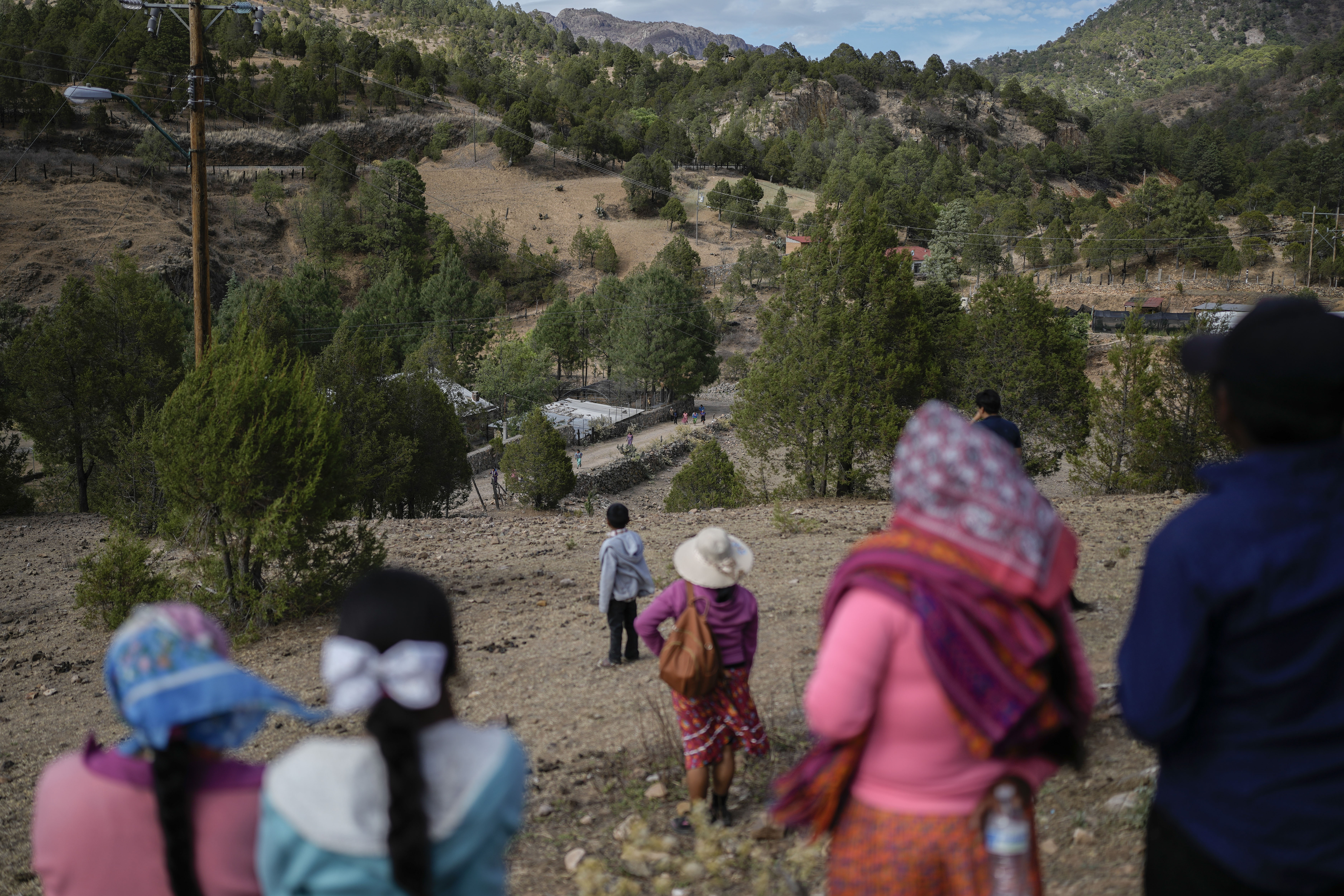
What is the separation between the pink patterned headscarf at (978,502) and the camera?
169 centimetres

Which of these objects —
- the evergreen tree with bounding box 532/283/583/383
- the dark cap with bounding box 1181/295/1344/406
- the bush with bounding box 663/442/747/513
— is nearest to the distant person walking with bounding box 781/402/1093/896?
the dark cap with bounding box 1181/295/1344/406

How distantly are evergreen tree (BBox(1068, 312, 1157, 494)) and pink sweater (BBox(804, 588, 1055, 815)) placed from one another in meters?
16.6

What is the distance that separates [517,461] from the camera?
70.5 ft

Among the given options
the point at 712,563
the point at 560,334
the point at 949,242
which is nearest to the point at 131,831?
the point at 712,563

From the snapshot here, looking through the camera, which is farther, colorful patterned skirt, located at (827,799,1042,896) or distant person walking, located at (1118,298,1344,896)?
colorful patterned skirt, located at (827,799,1042,896)

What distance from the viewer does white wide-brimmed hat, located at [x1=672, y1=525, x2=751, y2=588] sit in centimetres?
371

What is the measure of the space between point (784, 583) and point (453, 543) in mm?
5809

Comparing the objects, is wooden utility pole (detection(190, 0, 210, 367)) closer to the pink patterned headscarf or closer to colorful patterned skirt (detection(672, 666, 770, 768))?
colorful patterned skirt (detection(672, 666, 770, 768))

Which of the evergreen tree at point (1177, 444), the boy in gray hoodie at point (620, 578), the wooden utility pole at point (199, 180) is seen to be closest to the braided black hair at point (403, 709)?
the boy in gray hoodie at point (620, 578)

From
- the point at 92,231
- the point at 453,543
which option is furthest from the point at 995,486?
the point at 92,231

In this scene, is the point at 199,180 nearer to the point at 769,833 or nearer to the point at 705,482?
the point at 769,833

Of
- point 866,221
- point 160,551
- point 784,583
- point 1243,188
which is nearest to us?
point 784,583

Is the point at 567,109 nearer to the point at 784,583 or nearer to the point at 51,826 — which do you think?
A: the point at 784,583

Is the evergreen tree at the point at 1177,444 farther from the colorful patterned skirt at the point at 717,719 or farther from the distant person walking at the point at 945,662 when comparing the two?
the distant person walking at the point at 945,662
